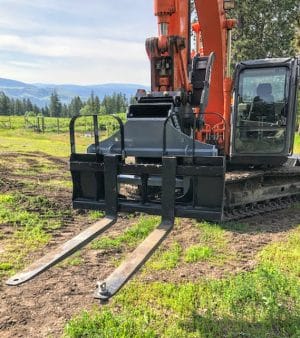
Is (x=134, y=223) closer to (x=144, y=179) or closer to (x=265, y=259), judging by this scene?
(x=265, y=259)

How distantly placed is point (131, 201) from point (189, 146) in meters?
0.87

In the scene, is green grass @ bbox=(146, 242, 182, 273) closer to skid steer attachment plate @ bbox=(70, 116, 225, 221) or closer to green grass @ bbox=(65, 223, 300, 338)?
green grass @ bbox=(65, 223, 300, 338)

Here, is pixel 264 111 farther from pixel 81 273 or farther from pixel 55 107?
pixel 55 107

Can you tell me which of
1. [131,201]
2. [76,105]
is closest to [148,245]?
[131,201]

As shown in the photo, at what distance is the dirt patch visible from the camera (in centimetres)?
405

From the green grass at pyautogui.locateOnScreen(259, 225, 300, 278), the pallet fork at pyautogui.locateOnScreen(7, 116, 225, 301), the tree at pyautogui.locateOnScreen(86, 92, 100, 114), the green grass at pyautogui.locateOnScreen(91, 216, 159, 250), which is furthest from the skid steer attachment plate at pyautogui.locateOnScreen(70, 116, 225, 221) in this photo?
the tree at pyautogui.locateOnScreen(86, 92, 100, 114)

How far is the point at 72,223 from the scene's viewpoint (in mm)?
7238

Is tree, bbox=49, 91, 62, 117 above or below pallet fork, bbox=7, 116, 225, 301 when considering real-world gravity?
below

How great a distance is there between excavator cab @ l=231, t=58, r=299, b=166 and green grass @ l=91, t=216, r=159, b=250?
212 centimetres

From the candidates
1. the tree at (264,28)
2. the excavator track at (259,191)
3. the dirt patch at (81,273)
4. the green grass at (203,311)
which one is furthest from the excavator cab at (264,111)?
the tree at (264,28)

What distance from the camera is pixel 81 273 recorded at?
509 cm

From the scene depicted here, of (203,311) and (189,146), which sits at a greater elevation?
(189,146)

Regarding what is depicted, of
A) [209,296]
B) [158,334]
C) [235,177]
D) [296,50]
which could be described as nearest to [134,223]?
[235,177]

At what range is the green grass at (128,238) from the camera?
19.8 ft
